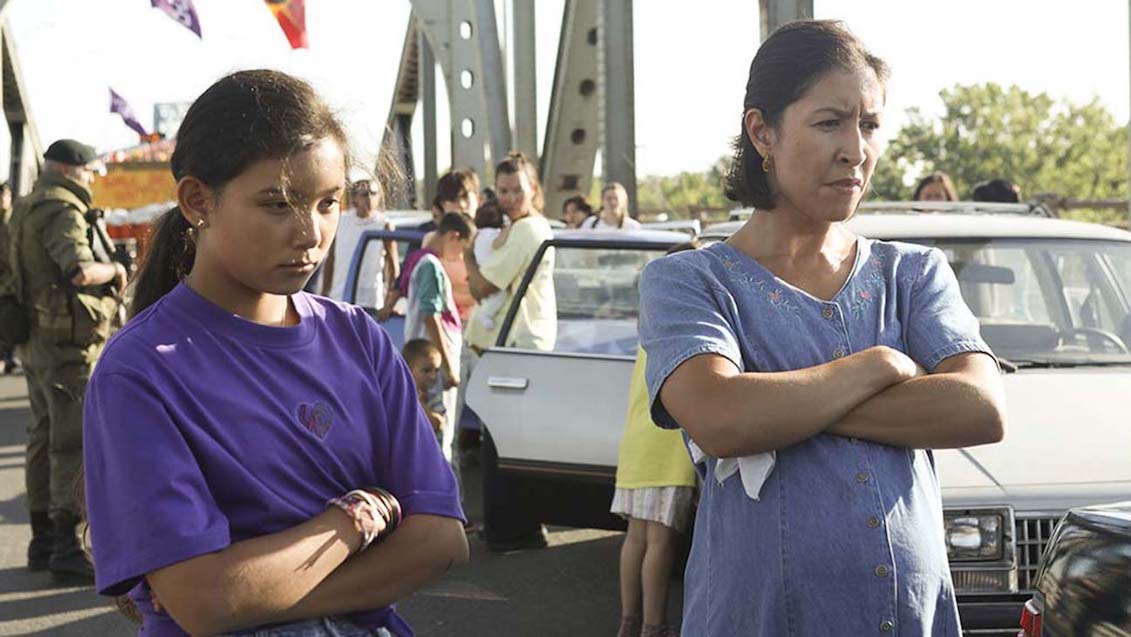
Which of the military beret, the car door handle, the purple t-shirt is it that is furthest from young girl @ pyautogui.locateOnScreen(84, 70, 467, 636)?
the military beret

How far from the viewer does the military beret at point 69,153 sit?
7.65 m

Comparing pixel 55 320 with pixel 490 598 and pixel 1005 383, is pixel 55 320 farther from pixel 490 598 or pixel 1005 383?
pixel 1005 383

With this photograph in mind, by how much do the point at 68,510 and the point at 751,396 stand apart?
18.5 feet

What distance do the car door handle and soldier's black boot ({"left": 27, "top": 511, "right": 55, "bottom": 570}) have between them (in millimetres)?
2356

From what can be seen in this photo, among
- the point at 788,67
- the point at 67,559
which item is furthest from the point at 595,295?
the point at 788,67

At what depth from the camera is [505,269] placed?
27.1 ft

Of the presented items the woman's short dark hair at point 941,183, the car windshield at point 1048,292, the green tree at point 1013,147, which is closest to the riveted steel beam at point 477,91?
the woman's short dark hair at point 941,183

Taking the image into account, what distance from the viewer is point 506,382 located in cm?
680

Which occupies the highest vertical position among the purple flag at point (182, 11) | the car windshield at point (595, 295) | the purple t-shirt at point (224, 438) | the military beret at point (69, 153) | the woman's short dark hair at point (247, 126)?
the purple flag at point (182, 11)

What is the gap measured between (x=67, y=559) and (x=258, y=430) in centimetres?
570

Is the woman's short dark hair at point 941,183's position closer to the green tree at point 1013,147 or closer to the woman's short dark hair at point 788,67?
the woman's short dark hair at point 788,67

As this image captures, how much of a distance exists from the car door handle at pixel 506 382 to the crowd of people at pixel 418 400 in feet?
13.2

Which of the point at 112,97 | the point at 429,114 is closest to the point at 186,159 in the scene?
the point at 429,114

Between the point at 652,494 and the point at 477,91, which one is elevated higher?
the point at 477,91
